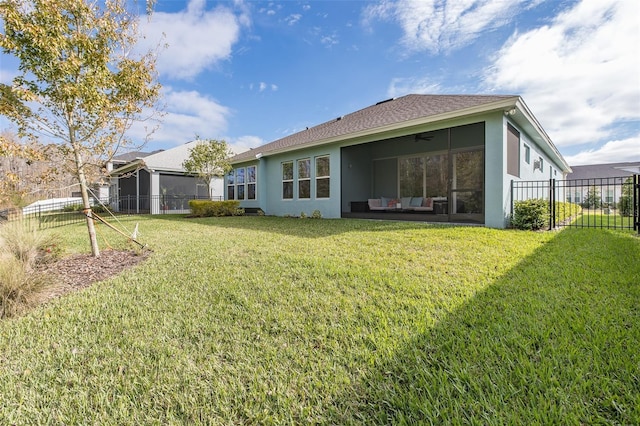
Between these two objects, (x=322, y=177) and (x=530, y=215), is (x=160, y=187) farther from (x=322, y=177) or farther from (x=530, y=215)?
(x=530, y=215)

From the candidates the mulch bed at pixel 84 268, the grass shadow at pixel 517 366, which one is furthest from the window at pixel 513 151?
the mulch bed at pixel 84 268

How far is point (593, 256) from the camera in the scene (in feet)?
14.6

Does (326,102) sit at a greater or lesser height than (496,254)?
greater

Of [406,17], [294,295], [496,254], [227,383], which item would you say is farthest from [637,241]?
[406,17]

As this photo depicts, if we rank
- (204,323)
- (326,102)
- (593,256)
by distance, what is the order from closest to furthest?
(204,323) < (593,256) < (326,102)

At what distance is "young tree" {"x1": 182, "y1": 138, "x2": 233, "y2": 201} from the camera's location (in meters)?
14.8

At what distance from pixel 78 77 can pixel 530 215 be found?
33.1ft

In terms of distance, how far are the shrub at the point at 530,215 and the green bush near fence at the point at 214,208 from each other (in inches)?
478

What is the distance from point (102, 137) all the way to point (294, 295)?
4.86 m

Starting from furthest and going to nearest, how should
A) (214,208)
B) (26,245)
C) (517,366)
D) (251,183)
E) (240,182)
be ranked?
(240,182), (251,183), (214,208), (26,245), (517,366)

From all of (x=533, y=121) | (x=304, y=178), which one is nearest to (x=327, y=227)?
(x=304, y=178)

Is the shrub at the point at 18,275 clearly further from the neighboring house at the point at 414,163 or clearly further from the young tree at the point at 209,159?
the young tree at the point at 209,159

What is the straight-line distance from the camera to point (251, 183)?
612 inches

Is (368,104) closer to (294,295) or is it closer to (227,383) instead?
(294,295)
